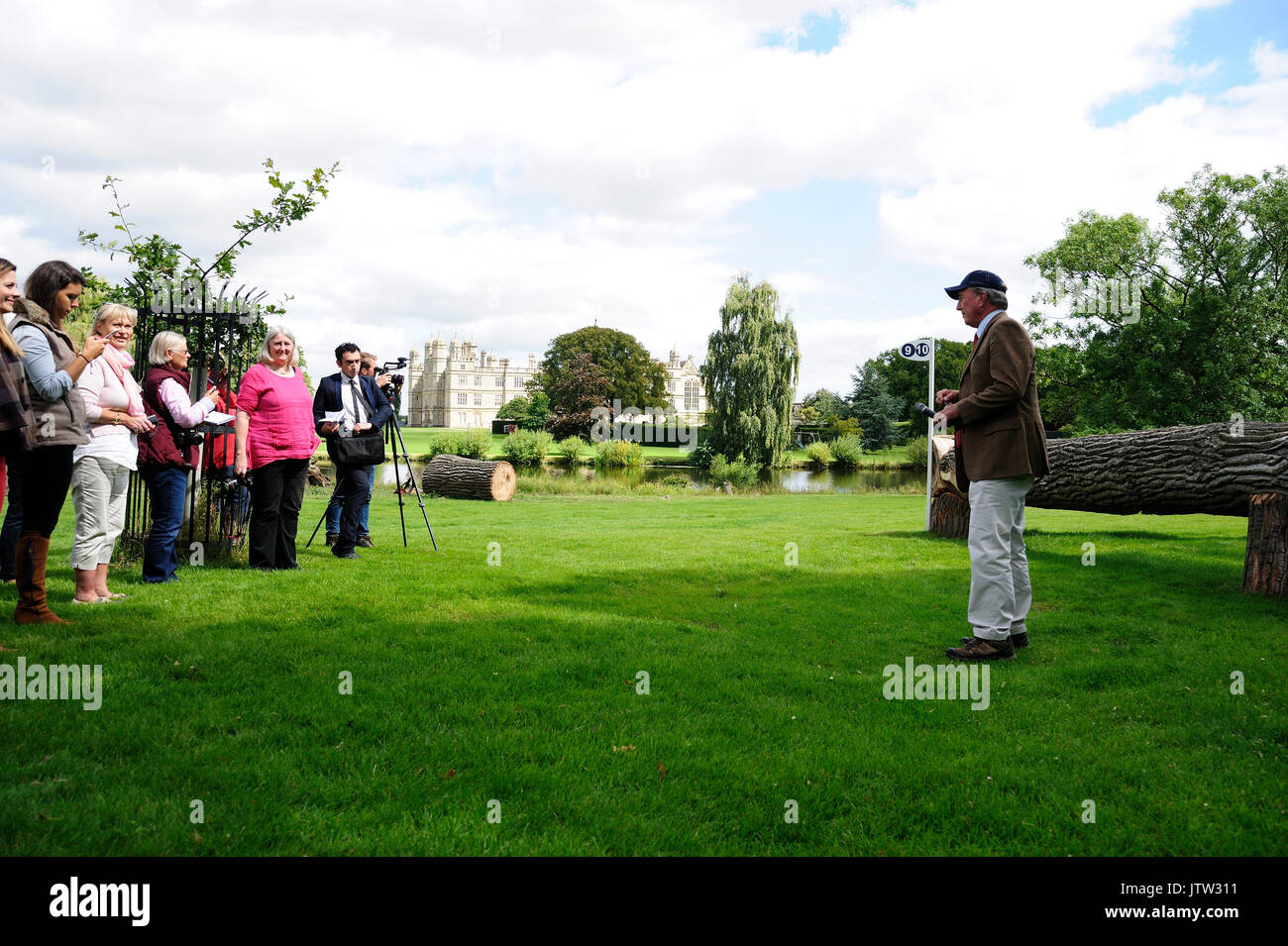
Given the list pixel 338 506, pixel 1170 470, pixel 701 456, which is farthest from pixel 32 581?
pixel 701 456

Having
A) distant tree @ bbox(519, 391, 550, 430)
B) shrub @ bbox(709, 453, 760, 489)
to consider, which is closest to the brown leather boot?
shrub @ bbox(709, 453, 760, 489)

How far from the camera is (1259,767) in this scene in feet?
11.4

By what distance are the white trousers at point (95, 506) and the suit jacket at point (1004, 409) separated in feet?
20.2

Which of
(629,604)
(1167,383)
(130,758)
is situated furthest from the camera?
(1167,383)

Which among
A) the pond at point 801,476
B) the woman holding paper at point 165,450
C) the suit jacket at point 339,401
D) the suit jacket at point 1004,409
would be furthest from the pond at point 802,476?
the suit jacket at point 1004,409

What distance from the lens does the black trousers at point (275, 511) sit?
24.4 ft

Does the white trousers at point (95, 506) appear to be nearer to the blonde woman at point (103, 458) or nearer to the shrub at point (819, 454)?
the blonde woman at point (103, 458)

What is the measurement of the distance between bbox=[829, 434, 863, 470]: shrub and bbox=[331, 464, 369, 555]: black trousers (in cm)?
4332

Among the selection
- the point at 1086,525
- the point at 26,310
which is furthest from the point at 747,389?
the point at 26,310

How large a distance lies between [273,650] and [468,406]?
371ft

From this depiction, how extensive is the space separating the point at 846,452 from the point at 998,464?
149ft

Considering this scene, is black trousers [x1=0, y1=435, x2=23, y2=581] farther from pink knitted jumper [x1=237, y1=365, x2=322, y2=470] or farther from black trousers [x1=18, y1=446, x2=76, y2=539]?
pink knitted jumper [x1=237, y1=365, x2=322, y2=470]
